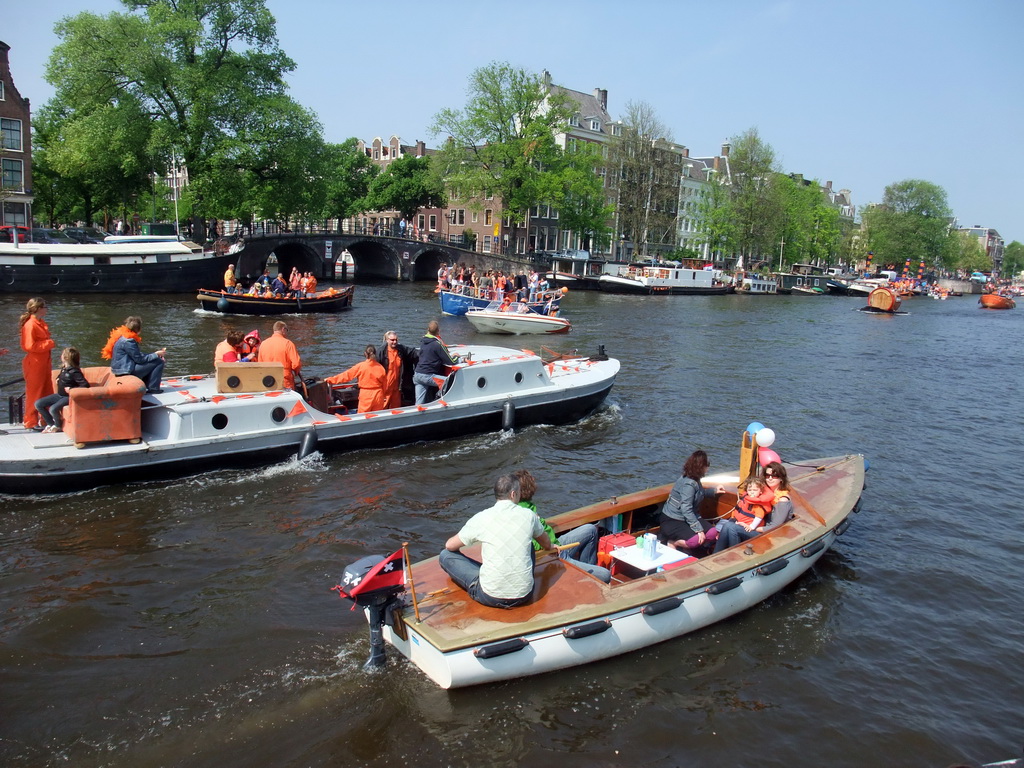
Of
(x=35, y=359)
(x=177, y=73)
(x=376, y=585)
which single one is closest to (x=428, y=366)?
(x=35, y=359)

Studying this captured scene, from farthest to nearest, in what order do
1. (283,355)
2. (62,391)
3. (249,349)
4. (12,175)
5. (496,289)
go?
(12,175) → (496,289) → (249,349) → (283,355) → (62,391)

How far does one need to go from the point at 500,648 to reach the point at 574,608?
33.3 inches

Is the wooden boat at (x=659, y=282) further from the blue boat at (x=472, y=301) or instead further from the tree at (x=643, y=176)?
the blue boat at (x=472, y=301)

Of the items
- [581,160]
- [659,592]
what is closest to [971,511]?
[659,592]

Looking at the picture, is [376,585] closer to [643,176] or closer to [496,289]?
[496,289]

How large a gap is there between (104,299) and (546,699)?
111 feet

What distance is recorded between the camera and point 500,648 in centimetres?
627

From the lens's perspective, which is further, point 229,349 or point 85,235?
point 85,235

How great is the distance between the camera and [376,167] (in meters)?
85.1

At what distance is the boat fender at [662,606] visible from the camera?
23.2ft

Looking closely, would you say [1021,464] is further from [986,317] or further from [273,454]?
[986,317]

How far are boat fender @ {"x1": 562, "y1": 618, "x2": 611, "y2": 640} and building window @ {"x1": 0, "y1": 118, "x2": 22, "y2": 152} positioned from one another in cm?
5398

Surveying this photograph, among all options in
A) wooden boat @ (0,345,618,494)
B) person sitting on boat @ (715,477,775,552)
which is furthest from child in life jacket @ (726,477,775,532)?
wooden boat @ (0,345,618,494)

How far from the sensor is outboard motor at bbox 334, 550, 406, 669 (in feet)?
20.3
